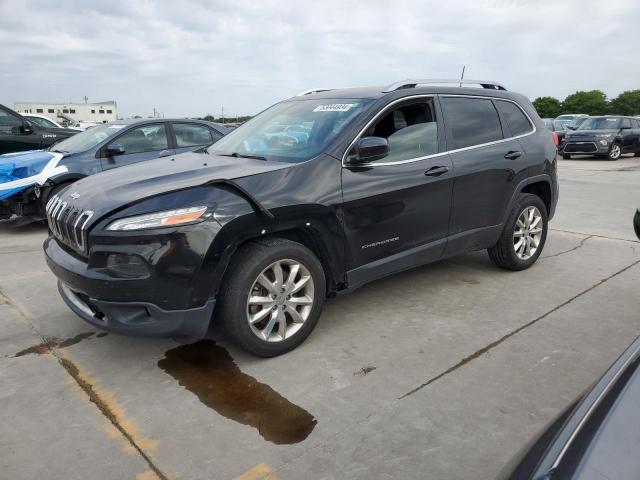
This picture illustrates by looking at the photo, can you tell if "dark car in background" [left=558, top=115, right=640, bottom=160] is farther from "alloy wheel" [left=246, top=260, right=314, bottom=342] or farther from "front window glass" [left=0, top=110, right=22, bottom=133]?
"alloy wheel" [left=246, top=260, right=314, bottom=342]

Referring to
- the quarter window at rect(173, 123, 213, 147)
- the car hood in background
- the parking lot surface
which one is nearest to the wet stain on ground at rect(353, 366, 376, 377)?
the parking lot surface

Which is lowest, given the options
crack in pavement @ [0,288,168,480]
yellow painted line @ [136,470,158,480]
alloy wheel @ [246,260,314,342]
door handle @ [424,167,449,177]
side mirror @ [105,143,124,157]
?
yellow painted line @ [136,470,158,480]

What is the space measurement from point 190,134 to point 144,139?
2.33 ft

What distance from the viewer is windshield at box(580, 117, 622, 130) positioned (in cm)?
1944

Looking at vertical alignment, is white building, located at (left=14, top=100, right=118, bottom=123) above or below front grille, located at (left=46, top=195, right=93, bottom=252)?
above

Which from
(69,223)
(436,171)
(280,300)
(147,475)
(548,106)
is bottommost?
(147,475)

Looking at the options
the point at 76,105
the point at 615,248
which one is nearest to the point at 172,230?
the point at 615,248

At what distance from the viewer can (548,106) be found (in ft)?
232

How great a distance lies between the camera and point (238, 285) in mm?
3090

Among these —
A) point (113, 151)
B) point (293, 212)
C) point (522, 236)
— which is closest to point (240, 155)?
point (293, 212)

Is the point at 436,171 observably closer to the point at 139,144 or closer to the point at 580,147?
the point at 139,144

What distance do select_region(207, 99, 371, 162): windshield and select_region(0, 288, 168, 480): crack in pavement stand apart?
6.14 feet

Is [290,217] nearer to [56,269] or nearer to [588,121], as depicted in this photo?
[56,269]

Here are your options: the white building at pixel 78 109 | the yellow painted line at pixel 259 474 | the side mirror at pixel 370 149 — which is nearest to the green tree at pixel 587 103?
the white building at pixel 78 109
